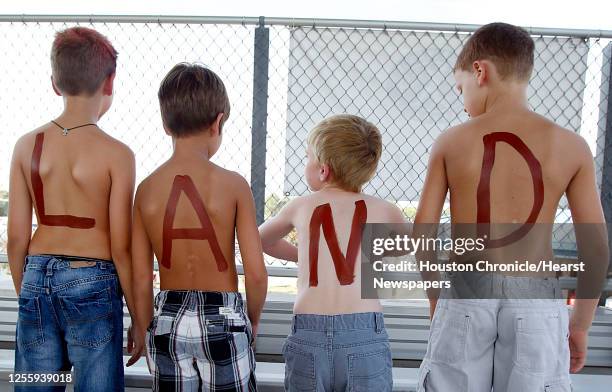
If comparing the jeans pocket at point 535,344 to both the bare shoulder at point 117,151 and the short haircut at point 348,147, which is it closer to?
the short haircut at point 348,147

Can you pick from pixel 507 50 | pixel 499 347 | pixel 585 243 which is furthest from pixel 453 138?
pixel 499 347

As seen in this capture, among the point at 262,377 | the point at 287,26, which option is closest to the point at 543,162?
the point at 287,26

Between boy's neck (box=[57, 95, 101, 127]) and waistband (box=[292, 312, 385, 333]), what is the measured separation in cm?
106

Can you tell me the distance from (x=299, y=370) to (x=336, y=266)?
384 millimetres

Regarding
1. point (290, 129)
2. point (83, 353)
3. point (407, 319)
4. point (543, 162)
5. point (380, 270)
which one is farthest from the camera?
point (407, 319)

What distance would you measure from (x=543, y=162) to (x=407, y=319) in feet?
3.34

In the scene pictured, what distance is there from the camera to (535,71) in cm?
228

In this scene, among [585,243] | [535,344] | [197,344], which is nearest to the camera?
[535,344]

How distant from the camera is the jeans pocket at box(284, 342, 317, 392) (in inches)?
74.7

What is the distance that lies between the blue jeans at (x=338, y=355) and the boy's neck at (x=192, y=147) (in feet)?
2.25

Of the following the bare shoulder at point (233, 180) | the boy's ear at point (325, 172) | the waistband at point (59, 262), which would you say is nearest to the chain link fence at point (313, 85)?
the boy's ear at point (325, 172)

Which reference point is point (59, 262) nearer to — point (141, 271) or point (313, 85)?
point (141, 271)

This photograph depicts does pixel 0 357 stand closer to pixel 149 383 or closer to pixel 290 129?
pixel 149 383

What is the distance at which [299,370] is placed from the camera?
6.30 feet
